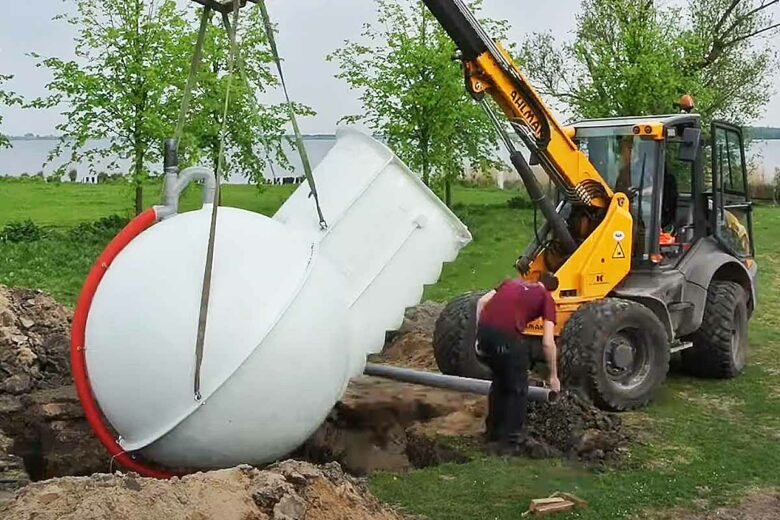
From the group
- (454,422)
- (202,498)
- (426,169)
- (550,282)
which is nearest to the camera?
(202,498)

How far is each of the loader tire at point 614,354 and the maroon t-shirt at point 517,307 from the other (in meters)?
1.14

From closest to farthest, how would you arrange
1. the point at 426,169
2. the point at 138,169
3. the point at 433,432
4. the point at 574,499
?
the point at 574,499 → the point at 433,432 → the point at 138,169 → the point at 426,169

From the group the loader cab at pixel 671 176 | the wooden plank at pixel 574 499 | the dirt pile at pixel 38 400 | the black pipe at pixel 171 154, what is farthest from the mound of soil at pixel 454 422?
the black pipe at pixel 171 154

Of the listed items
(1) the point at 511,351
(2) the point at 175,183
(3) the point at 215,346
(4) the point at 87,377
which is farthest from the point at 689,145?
(4) the point at 87,377

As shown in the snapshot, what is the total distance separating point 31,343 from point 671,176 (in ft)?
22.5

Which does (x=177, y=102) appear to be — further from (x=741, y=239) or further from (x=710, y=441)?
(x=710, y=441)

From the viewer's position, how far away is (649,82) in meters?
22.0

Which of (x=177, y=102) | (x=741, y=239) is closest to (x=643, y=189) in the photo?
(x=741, y=239)

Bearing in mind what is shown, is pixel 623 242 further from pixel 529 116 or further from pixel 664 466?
pixel 664 466

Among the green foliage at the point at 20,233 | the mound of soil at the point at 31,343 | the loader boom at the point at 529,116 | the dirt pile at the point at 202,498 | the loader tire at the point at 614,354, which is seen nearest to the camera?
the dirt pile at the point at 202,498

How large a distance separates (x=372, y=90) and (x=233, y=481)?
17740 millimetres

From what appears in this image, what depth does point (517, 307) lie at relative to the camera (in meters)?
7.87

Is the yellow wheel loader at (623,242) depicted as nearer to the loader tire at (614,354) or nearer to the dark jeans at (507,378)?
the loader tire at (614,354)

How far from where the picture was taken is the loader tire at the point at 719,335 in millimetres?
10359
